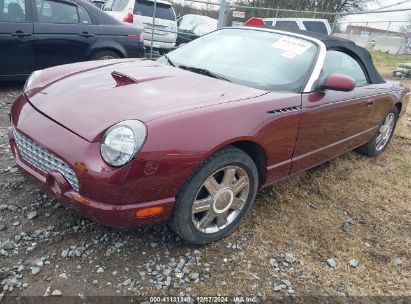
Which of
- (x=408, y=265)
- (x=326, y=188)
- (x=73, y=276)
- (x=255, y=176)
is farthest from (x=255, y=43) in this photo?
(x=73, y=276)

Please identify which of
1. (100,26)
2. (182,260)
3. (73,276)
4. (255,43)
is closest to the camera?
(73,276)

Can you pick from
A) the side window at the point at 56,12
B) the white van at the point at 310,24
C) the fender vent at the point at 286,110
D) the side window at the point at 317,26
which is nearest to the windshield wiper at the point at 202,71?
the fender vent at the point at 286,110

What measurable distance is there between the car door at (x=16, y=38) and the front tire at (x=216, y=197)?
404 cm

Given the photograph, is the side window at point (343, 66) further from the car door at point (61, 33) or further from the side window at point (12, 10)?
the side window at point (12, 10)

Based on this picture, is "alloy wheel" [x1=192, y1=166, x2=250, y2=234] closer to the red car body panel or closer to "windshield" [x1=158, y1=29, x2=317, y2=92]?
the red car body panel

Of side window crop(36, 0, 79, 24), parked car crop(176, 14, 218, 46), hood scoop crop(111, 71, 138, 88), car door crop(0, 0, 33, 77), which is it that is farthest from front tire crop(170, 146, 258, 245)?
parked car crop(176, 14, 218, 46)

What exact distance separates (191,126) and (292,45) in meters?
1.59

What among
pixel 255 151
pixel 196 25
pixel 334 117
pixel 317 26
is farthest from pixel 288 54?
pixel 196 25

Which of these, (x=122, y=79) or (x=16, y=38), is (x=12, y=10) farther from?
(x=122, y=79)

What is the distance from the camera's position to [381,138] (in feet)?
15.9

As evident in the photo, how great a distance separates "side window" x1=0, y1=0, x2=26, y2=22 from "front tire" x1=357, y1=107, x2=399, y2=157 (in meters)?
4.86

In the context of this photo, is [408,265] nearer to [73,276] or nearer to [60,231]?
[73,276]

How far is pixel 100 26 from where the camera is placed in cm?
601

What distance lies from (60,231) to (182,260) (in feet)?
2.86
